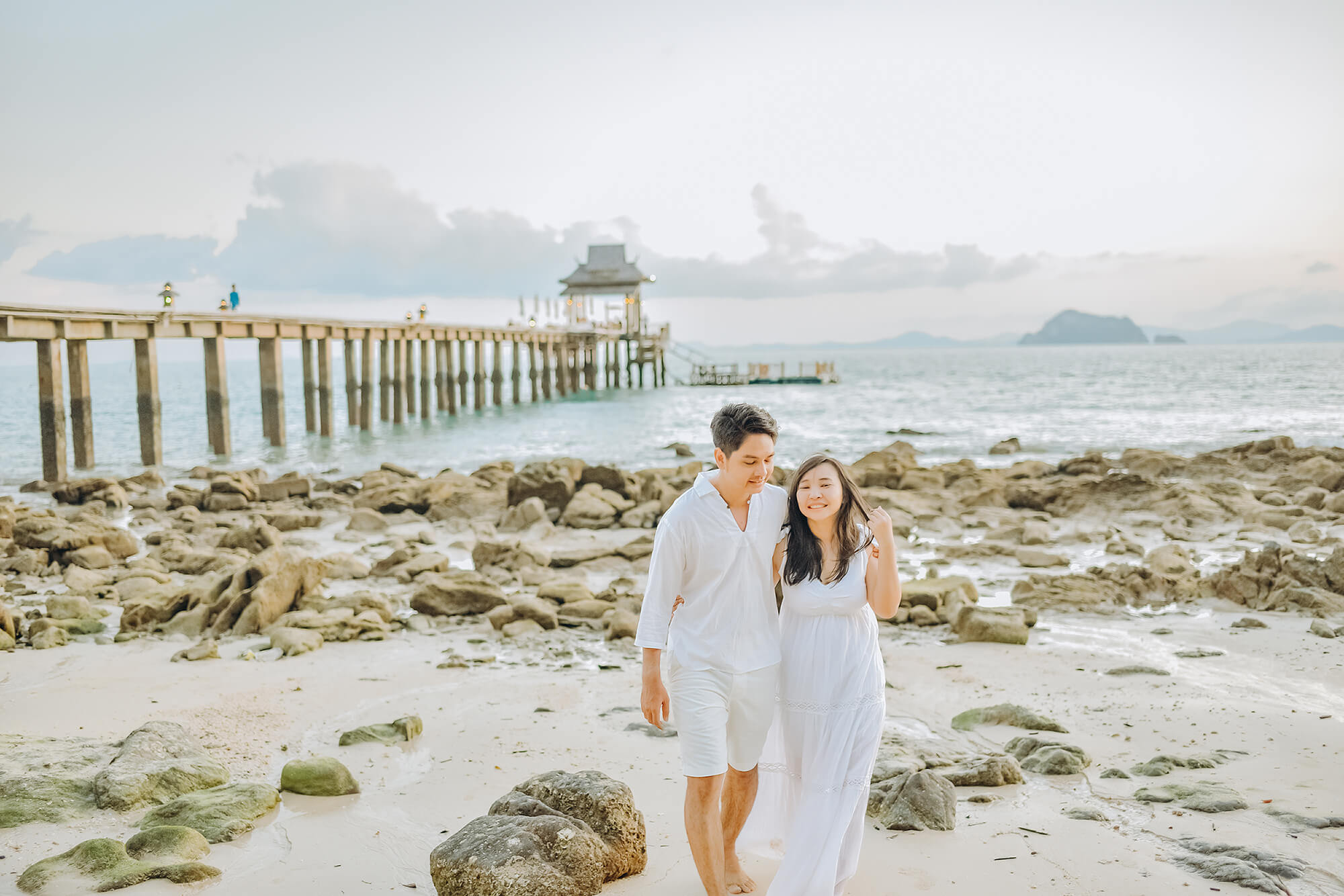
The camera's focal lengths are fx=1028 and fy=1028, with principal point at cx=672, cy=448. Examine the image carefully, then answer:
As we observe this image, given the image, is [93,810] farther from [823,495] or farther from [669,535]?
[823,495]

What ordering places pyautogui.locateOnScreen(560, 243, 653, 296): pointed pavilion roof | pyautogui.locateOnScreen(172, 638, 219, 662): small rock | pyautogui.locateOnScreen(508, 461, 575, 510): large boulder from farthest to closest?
1. pyautogui.locateOnScreen(560, 243, 653, 296): pointed pavilion roof
2. pyautogui.locateOnScreen(508, 461, 575, 510): large boulder
3. pyautogui.locateOnScreen(172, 638, 219, 662): small rock

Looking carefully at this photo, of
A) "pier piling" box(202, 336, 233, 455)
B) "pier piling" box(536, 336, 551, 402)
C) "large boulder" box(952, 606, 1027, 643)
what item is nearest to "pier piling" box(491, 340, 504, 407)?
"pier piling" box(536, 336, 551, 402)

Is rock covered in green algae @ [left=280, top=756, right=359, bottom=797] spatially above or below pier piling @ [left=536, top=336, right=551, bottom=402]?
below

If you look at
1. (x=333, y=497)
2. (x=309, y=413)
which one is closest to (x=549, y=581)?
(x=333, y=497)

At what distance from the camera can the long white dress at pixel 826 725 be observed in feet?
11.0

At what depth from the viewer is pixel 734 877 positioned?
3609mm

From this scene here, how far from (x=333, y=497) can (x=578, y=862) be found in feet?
42.7

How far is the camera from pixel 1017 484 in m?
15.3

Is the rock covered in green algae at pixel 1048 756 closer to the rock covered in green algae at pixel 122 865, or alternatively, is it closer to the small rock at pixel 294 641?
the rock covered in green algae at pixel 122 865

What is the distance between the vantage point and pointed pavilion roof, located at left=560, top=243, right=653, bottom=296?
61.8 m

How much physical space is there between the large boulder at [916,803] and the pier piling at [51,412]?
63.5ft

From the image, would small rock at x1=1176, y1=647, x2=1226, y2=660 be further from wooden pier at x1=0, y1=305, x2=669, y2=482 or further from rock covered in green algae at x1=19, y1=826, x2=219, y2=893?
wooden pier at x1=0, y1=305, x2=669, y2=482

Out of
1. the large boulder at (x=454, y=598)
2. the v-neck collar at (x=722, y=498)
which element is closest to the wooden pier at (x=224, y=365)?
the large boulder at (x=454, y=598)

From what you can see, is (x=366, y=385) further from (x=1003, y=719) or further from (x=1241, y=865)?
(x=1241, y=865)
